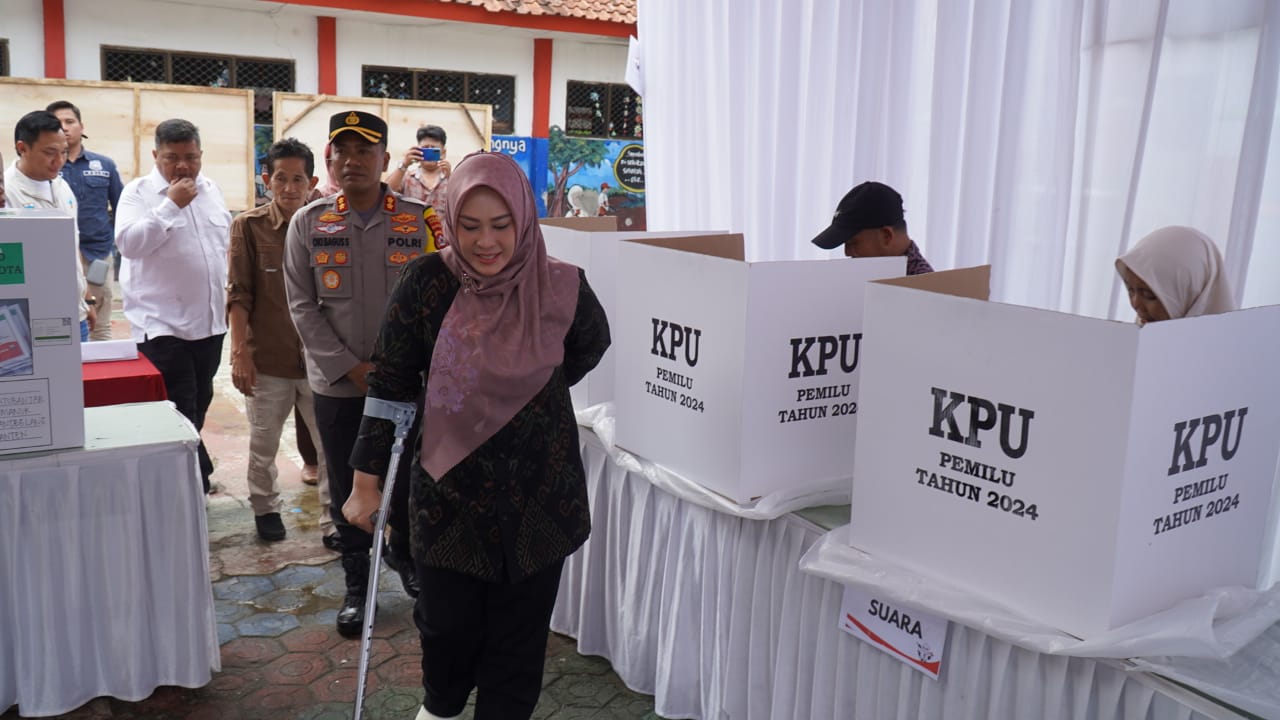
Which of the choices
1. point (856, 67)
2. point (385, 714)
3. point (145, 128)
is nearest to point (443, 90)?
point (145, 128)

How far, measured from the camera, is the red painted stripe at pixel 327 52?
507 inches

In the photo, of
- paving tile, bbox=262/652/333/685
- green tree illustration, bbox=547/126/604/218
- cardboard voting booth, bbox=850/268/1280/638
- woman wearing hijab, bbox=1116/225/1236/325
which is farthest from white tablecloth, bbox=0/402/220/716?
green tree illustration, bbox=547/126/604/218

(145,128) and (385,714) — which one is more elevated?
(145,128)

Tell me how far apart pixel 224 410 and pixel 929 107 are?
470cm

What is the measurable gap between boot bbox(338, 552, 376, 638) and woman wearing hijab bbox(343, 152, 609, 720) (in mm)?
1176

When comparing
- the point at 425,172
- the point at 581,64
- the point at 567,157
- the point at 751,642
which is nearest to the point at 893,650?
the point at 751,642

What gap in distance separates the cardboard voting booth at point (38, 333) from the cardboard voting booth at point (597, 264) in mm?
1322

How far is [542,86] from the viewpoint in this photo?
1454 cm

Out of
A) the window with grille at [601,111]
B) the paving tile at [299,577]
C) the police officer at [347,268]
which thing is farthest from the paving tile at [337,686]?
the window with grille at [601,111]

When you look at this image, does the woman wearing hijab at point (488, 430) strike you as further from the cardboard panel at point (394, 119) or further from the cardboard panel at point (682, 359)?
the cardboard panel at point (394, 119)

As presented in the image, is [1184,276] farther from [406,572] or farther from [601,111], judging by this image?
[601,111]

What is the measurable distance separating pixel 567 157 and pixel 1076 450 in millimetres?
12684

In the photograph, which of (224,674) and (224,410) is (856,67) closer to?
(224,674)

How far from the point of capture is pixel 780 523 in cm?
221
